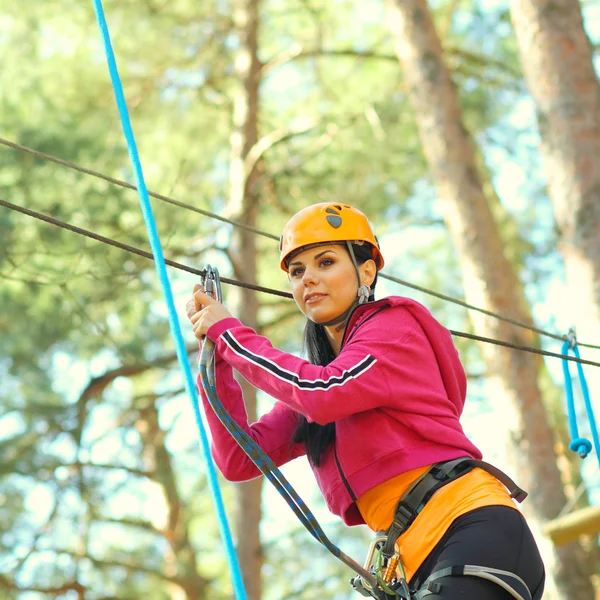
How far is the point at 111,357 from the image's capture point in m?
9.83

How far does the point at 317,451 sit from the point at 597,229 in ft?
9.73

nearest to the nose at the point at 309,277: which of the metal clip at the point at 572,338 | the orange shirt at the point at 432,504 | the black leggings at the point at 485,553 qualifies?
A: the orange shirt at the point at 432,504

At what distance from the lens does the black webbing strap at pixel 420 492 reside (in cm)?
231

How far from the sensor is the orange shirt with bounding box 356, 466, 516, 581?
2.27 m

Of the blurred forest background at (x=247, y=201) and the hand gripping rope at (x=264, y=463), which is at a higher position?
the blurred forest background at (x=247, y=201)

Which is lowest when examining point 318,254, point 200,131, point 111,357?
point 318,254

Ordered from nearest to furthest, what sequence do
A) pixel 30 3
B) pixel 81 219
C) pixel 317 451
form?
pixel 317 451 → pixel 81 219 → pixel 30 3

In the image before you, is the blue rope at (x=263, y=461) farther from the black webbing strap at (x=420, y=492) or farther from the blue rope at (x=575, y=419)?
the blue rope at (x=575, y=419)

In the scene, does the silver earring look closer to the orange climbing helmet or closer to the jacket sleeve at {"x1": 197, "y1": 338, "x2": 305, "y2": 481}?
the orange climbing helmet

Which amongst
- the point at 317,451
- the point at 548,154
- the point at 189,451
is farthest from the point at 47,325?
the point at 317,451

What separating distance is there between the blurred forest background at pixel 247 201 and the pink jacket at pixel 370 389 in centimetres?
276

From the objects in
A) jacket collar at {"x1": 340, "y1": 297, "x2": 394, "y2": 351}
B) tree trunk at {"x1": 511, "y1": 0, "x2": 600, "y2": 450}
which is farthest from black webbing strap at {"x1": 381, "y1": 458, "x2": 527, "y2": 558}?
tree trunk at {"x1": 511, "y1": 0, "x2": 600, "y2": 450}

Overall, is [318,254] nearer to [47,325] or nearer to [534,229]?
[47,325]

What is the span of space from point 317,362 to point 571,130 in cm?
310
